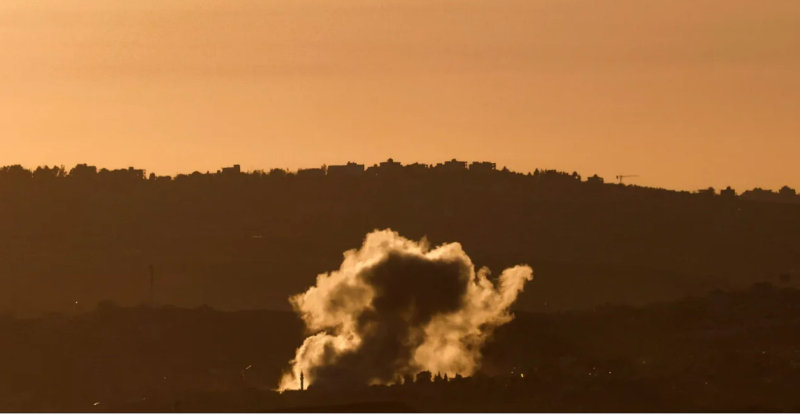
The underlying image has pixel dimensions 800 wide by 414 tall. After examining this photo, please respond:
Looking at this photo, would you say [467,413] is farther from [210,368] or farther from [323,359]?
[210,368]

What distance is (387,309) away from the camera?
117938 mm

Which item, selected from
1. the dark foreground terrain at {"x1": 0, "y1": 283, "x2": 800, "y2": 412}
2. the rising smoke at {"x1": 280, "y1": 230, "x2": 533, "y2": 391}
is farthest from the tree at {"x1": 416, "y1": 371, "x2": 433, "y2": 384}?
the rising smoke at {"x1": 280, "y1": 230, "x2": 533, "y2": 391}

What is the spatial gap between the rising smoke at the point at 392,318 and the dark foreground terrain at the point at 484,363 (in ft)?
13.2

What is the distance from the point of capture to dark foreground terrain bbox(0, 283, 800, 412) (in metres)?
99.1

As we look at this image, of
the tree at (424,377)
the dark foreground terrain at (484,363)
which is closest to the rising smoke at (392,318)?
the tree at (424,377)

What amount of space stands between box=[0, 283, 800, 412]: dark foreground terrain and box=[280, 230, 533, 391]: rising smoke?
4.02 m

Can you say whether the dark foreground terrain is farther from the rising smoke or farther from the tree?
the rising smoke

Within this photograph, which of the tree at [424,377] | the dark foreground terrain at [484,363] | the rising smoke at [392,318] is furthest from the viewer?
the rising smoke at [392,318]

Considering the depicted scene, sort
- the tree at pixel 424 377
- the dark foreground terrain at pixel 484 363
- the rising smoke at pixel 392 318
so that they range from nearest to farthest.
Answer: the dark foreground terrain at pixel 484 363 → the tree at pixel 424 377 → the rising smoke at pixel 392 318

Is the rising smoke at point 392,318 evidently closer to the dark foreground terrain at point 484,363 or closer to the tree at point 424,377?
the tree at point 424,377

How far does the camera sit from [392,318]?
117750 mm

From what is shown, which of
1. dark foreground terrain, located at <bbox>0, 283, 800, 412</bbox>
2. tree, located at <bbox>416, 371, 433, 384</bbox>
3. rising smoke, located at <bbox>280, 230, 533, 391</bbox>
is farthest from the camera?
rising smoke, located at <bbox>280, 230, 533, 391</bbox>

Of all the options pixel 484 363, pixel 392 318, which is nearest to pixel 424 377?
pixel 392 318

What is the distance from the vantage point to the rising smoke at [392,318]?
377 ft
